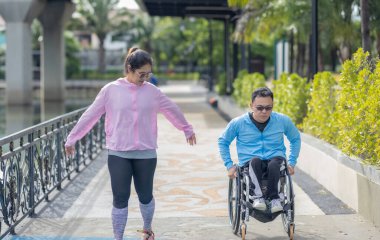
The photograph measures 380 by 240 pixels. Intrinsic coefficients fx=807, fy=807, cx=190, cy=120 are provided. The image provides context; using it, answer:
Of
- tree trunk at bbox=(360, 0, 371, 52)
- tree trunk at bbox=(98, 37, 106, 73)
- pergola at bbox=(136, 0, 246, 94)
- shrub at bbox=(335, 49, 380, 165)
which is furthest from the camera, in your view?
tree trunk at bbox=(98, 37, 106, 73)

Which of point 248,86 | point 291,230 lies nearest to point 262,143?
point 291,230

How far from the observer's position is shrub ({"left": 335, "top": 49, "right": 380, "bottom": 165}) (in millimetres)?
8477

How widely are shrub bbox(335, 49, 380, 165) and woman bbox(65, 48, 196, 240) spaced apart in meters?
2.60

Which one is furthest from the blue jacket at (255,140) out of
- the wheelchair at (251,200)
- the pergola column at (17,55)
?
the pergola column at (17,55)

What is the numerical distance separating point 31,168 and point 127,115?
2512mm

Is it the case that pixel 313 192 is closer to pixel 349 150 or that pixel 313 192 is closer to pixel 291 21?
pixel 349 150

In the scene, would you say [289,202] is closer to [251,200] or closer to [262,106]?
[251,200]

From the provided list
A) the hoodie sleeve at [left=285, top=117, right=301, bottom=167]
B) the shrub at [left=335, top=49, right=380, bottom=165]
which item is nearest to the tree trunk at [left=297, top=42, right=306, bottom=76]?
the shrub at [left=335, top=49, right=380, bottom=165]

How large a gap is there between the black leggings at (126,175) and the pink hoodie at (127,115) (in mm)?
128

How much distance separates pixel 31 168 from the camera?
878 cm

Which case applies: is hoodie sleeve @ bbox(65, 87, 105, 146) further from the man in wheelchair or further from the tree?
the tree

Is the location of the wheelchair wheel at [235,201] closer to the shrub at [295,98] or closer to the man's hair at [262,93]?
the man's hair at [262,93]

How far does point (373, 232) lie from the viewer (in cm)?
783

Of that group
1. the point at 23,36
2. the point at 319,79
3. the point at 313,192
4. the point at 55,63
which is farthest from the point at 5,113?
the point at 313,192
